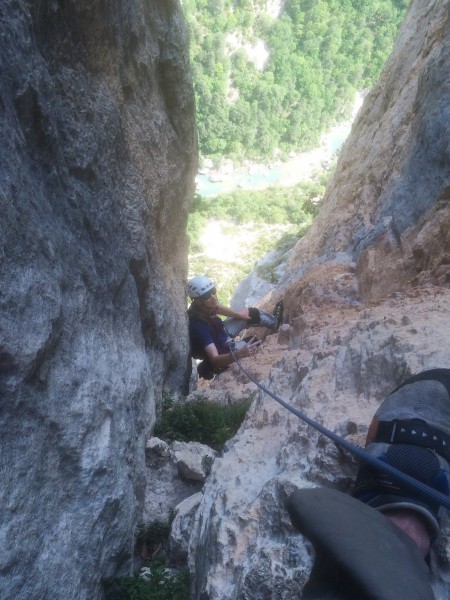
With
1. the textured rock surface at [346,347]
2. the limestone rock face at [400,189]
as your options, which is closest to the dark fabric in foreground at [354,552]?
the textured rock surface at [346,347]

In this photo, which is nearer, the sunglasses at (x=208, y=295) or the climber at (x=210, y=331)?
the climber at (x=210, y=331)

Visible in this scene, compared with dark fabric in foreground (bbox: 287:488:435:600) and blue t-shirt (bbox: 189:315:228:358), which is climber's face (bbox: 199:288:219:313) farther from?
dark fabric in foreground (bbox: 287:488:435:600)

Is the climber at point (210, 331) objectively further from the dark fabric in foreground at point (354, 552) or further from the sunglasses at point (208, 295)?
the dark fabric in foreground at point (354, 552)

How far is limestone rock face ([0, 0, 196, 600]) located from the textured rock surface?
861mm

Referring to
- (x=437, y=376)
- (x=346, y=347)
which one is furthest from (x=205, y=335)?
(x=437, y=376)

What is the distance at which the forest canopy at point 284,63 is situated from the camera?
264ft

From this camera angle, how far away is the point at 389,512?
2137mm

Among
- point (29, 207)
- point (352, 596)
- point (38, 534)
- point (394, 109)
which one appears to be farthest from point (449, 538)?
point (394, 109)

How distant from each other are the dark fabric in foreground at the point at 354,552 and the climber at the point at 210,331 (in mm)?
4950

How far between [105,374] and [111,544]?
1196 mm

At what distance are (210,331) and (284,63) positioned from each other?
3610 inches

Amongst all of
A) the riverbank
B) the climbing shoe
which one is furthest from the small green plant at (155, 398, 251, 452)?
the riverbank

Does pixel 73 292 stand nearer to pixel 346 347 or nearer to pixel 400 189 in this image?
pixel 346 347

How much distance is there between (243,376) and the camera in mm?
6645
